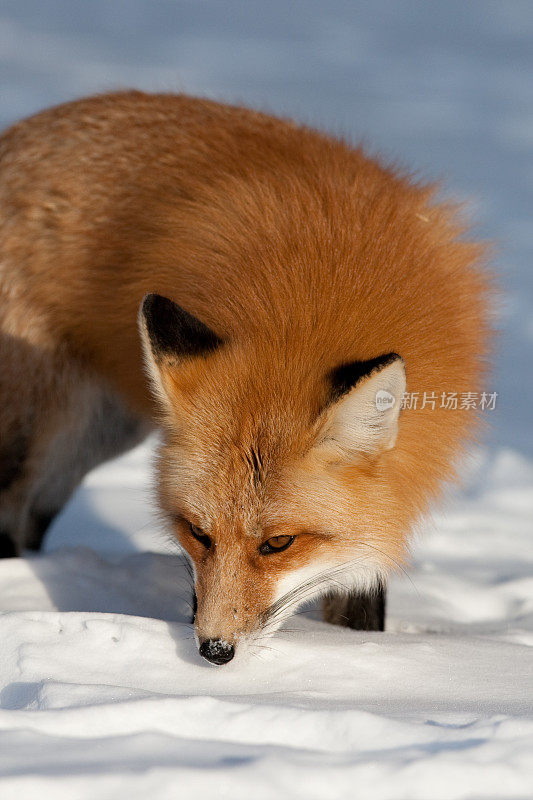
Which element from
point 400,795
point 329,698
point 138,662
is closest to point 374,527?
point 329,698

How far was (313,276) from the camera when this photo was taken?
9.00 ft

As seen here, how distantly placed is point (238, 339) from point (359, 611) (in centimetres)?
125

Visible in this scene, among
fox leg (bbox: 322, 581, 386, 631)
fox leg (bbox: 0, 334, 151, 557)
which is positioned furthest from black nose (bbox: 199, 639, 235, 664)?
fox leg (bbox: 0, 334, 151, 557)

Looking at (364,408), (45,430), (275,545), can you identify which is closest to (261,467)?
(275,545)

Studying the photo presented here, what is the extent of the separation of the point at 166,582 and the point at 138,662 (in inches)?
48.3

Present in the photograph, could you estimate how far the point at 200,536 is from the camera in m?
2.51

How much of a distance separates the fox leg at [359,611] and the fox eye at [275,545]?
0.94 m

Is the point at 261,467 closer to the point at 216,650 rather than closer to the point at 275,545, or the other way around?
the point at 275,545

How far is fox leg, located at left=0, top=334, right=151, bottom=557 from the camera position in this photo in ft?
11.5

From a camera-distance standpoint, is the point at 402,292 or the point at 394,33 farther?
the point at 394,33

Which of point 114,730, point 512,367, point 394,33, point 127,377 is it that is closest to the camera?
point 114,730

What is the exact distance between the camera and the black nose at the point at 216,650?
2322 mm

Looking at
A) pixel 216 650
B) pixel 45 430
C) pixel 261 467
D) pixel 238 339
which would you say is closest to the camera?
pixel 216 650

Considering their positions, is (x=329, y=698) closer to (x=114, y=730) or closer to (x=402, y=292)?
(x=114, y=730)
